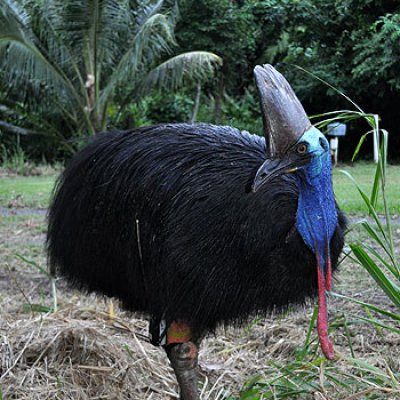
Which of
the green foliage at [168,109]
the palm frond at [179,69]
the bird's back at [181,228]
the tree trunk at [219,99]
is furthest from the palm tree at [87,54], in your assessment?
the bird's back at [181,228]

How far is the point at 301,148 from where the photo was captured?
1.84m

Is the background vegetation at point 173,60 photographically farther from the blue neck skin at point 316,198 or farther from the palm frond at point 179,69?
the blue neck skin at point 316,198

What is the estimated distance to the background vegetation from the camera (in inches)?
380

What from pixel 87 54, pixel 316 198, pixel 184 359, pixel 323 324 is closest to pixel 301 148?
pixel 316 198

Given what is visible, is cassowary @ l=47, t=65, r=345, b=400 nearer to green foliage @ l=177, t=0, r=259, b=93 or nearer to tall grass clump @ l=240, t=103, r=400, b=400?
tall grass clump @ l=240, t=103, r=400, b=400

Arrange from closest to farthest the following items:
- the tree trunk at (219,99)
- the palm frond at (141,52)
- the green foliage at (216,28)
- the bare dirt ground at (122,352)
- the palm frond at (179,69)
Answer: the bare dirt ground at (122,352)
the palm frond at (141,52)
the palm frond at (179,69)
the green foliage at (216,28)
the tree trunk at (219,99)

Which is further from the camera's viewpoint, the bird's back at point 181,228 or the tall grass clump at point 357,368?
the tall grass clump at point 357,368

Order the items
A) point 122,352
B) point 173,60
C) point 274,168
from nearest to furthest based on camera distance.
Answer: point 274,168 → point 122,352 → point 173,60

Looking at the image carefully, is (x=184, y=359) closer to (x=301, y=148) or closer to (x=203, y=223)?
(x=203, y=223)

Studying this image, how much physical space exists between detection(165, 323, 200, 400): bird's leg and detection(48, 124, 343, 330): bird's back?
9cm

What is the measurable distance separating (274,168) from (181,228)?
0.38 m

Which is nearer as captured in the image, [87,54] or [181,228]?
A: [181,228]

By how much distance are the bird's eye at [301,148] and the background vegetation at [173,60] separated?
16.9 ft

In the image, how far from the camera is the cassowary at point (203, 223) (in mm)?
1888
